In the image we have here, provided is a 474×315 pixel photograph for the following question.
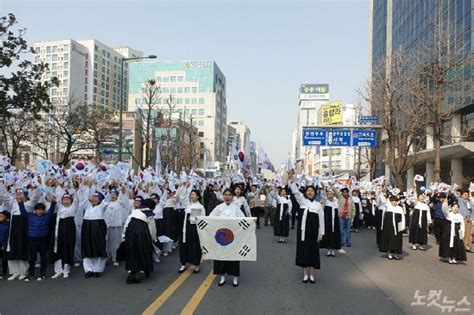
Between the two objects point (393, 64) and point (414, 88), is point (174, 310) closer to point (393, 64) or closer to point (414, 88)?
point (414, 88)

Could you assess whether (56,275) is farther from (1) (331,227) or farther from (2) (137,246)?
(1) (331,227)

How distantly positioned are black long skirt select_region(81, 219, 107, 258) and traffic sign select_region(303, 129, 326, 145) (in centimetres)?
1898

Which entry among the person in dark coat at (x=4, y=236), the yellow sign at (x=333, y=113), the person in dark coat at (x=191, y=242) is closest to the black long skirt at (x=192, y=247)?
the person in dark coat at (x=191, y=242)

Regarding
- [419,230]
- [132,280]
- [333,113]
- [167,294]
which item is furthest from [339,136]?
[333,113]

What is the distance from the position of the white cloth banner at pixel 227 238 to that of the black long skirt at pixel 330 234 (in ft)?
14.0

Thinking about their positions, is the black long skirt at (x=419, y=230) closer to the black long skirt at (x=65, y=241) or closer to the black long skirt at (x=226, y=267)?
the black long skirt at (x=226, y=267)

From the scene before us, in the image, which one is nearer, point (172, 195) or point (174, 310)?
point (174, 310)

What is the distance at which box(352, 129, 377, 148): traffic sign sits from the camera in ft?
88.6

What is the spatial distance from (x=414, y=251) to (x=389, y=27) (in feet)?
149

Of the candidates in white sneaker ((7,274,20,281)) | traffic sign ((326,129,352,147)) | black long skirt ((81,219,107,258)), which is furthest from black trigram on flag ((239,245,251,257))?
traffic sign ((326,129,352,147))

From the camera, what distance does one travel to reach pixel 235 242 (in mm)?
8664

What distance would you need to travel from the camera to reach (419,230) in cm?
1432

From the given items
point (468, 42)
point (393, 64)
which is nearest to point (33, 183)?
point (393, 64)

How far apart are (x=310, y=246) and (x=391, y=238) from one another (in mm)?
4142
